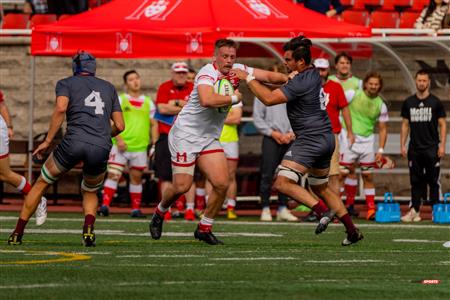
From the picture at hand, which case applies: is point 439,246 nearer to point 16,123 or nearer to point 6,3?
point 16,123

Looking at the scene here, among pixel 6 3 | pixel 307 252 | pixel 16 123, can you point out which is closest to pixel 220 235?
pixel 307 252

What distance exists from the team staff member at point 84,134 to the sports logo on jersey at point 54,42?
22.9ft

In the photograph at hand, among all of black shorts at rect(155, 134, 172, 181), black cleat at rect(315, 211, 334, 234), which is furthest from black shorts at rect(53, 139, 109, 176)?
black shorts at rect(155, 134, 172, 181)

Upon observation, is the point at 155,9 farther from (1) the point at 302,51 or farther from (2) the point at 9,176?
(1) the point at 302,51

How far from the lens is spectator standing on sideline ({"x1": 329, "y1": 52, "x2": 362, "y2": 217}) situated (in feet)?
66.7

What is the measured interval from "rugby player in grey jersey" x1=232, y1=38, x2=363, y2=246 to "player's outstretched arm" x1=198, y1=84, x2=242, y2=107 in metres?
0.23

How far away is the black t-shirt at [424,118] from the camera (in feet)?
66.0

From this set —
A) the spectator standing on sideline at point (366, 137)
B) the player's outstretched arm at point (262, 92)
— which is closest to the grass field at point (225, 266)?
the player's outstretched arm at point (262, 92)

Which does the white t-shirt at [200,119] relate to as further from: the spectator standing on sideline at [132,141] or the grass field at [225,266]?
the spectator standing on sideline at [132,141]

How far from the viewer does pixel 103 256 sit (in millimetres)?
12039

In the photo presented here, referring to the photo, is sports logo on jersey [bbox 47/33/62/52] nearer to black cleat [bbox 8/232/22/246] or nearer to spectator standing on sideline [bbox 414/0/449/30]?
spectator standing on sideline [bbox 414/0/449/30]

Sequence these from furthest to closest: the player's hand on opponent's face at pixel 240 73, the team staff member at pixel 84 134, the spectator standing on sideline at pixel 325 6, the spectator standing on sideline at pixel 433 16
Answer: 1. the spectator standing on sideline at pixel 325 6
2. the spectator standing on sideline at pixel 433 16
3. the player's hand on opponent's face at pixel 240 73
4. the team staff member at pixel 84 134

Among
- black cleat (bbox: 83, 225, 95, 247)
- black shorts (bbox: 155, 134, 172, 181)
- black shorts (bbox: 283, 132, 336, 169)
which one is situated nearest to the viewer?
black cleat (bbox: 83, 225, 95, 247)

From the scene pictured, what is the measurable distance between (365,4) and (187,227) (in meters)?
9.40
